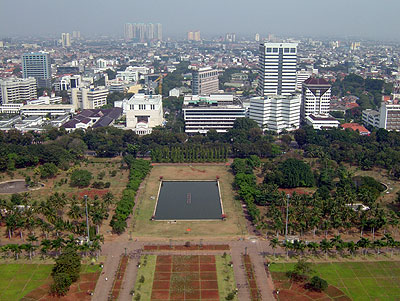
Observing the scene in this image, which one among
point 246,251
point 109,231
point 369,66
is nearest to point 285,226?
point 246,251

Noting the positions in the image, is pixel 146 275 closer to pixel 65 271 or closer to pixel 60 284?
pixel 65 271

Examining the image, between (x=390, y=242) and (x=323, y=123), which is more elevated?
(x=323, y=123)

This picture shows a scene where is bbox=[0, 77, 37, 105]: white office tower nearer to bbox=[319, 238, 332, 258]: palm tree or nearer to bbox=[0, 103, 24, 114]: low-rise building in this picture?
bbox=[0, 103, 24, 114]: low-rise building

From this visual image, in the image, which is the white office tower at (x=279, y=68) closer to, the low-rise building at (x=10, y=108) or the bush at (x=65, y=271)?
the low-rise building at (x=10, y=108)

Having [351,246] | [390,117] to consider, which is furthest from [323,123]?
[351,246]


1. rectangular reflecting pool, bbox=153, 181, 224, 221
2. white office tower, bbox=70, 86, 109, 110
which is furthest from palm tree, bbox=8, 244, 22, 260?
white office tower, bbox=70, 86, 109, 110

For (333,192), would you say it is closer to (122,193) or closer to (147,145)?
(122,193)
